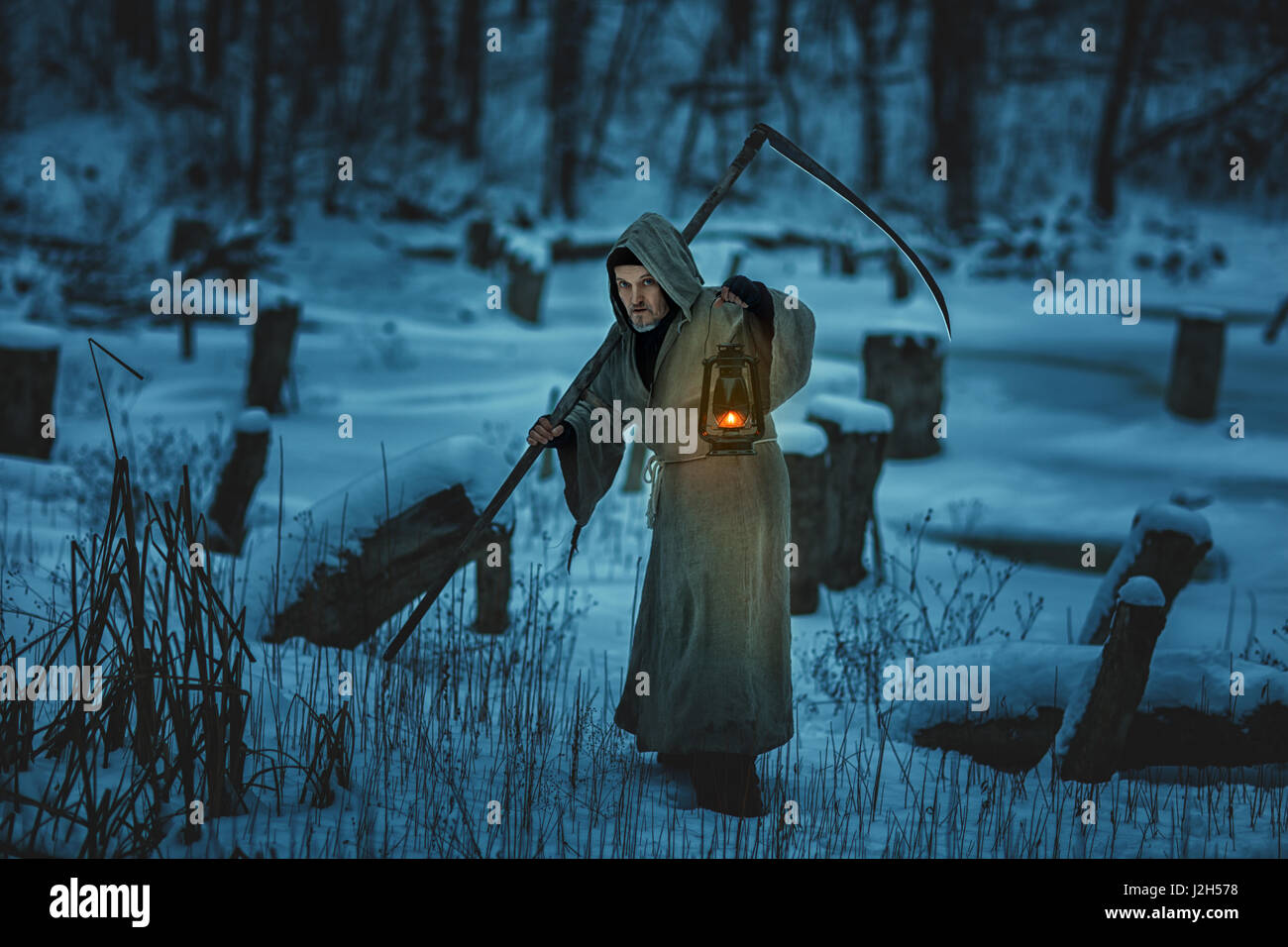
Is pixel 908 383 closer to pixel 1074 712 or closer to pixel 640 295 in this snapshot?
pixel 1074 712

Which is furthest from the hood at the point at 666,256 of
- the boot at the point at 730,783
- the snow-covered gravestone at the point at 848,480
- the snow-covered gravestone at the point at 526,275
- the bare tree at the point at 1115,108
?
the bare tree at the point at 1115,108

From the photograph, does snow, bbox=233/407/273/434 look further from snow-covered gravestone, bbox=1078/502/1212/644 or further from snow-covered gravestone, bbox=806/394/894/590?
snow-covered gravestone, bbox=1078/502/1212/644

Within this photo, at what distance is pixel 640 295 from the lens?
12.3 ft

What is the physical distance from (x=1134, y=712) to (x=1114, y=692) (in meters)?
0.20

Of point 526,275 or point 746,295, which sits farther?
point 526,275

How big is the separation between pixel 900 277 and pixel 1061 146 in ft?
29.6

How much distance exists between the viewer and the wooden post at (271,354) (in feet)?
30.7

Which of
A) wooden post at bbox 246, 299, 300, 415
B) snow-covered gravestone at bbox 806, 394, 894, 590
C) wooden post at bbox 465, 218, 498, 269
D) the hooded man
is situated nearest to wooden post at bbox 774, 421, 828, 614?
snow-covered gravestone at bbox 806, 394, 894, 590

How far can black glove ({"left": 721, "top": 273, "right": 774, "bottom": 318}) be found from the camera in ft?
11.9

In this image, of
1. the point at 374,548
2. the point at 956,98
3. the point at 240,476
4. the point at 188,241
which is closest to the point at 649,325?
the point at 374,548

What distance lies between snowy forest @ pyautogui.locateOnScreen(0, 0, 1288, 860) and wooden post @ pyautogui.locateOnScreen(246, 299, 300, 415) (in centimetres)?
3

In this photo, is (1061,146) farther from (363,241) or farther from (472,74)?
(363,241)

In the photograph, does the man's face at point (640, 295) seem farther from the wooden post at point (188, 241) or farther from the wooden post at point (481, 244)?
the wooden post at point (481, 244)

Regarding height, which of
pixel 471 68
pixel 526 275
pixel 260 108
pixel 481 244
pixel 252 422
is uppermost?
pixel 471 68
